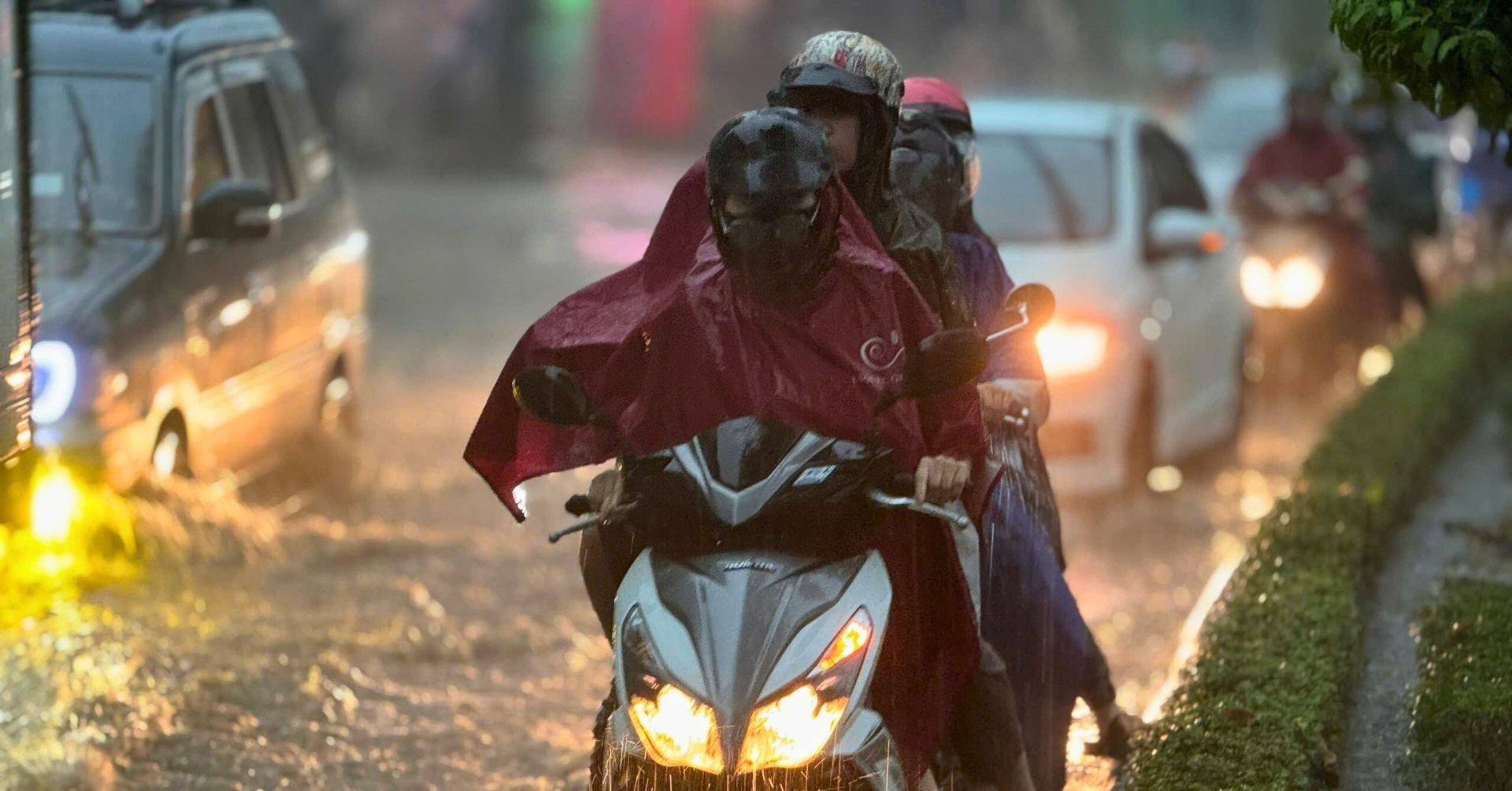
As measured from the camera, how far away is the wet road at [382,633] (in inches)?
249

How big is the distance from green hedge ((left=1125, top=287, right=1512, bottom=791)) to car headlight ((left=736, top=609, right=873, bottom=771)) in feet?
3.77

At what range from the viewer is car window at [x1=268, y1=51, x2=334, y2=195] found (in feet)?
33.1

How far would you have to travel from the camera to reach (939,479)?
439 centimetres

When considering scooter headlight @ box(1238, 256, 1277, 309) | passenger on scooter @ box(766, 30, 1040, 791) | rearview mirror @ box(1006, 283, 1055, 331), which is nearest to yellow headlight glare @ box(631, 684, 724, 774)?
passenger on scooter @ box(766, 30, 1040, 791)

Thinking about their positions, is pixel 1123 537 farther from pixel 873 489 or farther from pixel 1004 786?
pixel 873 489

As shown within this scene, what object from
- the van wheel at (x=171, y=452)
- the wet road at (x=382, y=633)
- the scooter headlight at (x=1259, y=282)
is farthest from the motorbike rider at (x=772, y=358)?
the scooter headlight at (x=1259, y=282)

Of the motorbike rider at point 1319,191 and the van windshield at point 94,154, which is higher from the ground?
the motorbike rider at point 1319,191

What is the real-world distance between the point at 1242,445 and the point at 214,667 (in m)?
7.03

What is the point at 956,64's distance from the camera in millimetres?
41219

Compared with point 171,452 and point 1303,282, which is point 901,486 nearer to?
point 171,452

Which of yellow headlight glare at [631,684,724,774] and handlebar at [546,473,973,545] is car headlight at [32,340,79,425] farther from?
yellow headlight glare at [631,684,724,774]

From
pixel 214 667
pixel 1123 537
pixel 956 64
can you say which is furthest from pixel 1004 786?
pixel 956 64

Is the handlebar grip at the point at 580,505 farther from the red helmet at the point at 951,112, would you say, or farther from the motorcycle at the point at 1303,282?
the motorcycle at the point at 1303,282

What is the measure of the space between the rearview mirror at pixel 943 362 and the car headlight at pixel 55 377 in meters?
4.28
